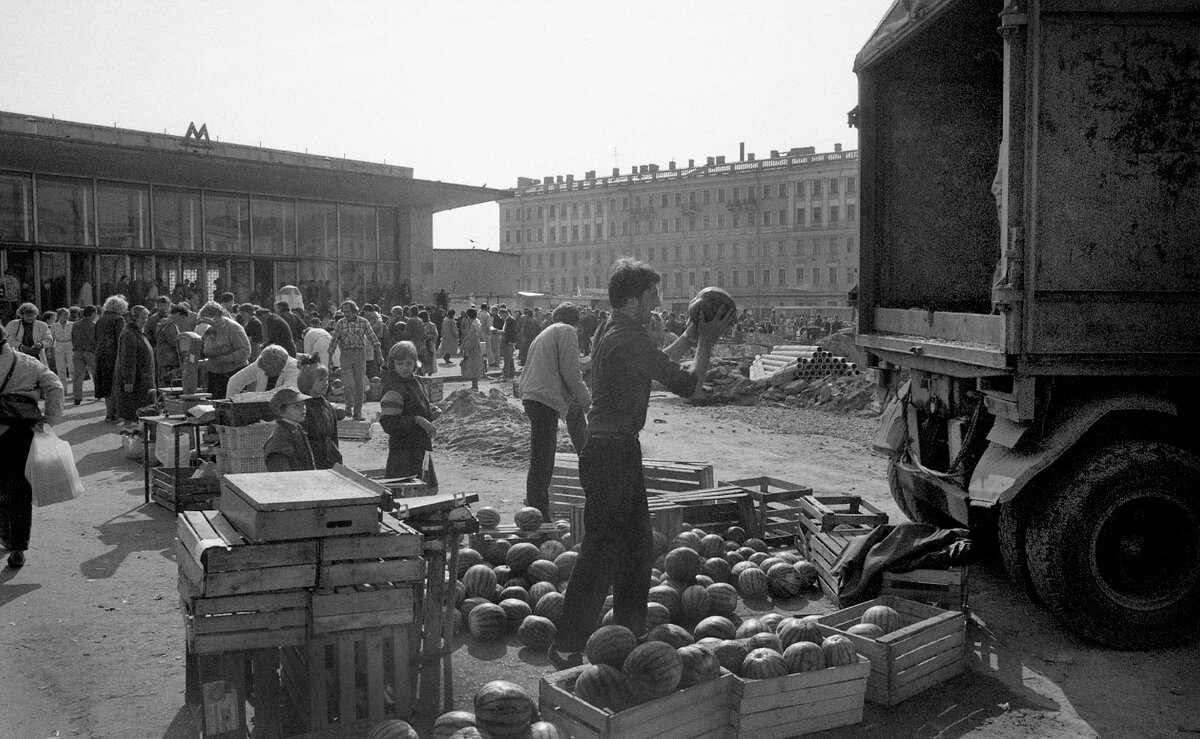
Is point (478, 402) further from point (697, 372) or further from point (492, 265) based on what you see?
point (492, 265)

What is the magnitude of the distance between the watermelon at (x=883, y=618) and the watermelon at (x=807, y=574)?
4.35 feet

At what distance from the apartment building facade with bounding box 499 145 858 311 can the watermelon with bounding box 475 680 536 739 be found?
85183 millimetres

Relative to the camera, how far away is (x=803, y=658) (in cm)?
489

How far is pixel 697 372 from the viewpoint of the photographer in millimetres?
5129

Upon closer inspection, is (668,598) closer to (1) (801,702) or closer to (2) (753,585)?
(2) (753,585)

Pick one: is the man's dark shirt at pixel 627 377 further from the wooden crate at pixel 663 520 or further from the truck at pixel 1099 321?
the wooden crate at pixel 663 520

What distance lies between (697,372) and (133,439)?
A: 10.3 m

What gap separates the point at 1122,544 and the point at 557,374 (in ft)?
15.0

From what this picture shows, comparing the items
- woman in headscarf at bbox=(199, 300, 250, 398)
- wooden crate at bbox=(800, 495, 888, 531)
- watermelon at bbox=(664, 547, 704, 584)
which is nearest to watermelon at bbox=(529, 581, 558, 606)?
watermelon at bbox=(664, 547, 704, 584)

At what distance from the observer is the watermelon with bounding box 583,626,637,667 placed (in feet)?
15.4

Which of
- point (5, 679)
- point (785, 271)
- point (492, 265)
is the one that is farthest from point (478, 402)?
point (785, 271)

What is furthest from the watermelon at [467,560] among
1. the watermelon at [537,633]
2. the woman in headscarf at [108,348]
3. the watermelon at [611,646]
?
the woman in headscarf at [108,348]

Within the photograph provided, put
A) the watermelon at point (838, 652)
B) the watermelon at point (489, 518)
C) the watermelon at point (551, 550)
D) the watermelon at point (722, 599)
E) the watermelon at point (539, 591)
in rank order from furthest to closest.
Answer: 1. the watermelon at point (489, 518)
2. the watermelon at point (551, 550)
3. the watermelon at point (539, 591)
4. the watermelon at point (722, 599)
5. the watermelon at point (838, 652)

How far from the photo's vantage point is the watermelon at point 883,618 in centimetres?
568
